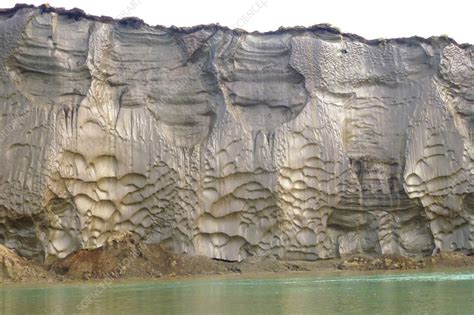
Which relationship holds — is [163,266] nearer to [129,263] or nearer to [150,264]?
[150,264]

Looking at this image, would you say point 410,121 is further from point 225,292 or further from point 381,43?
point 225,292

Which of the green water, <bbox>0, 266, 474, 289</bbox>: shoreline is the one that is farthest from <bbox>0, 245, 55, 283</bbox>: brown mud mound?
the green water

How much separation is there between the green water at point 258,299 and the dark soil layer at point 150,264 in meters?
3.50

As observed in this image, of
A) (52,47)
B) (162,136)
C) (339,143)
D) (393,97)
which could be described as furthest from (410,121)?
(52,47)

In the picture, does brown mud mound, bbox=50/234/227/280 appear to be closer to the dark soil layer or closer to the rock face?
the dark soil layer

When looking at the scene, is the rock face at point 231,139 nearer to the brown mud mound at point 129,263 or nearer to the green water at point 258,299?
the brown mud mound at point 129,263

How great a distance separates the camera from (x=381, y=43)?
2766 centimetres

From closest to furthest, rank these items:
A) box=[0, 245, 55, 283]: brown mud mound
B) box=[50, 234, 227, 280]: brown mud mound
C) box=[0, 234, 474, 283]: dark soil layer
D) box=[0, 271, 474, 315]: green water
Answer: box=[0, 271, 474, 315]: green water → box=[0, 245, 55, 283]: brown mud mound → box=[0, 234, 474, 283]: dark soil layer → box=[50, 234, 227, 280]: brown mud mound

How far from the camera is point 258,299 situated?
502 inches

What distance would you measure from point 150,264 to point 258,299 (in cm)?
1021

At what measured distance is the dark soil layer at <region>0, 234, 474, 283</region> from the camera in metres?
20.8

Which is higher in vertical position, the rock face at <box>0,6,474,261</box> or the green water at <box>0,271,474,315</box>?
the rock face at <box>0,6,474,261</box>

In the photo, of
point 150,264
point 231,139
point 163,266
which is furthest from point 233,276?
point 231,139

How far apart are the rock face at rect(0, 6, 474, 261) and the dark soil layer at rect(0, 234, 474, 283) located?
739 millimetres
